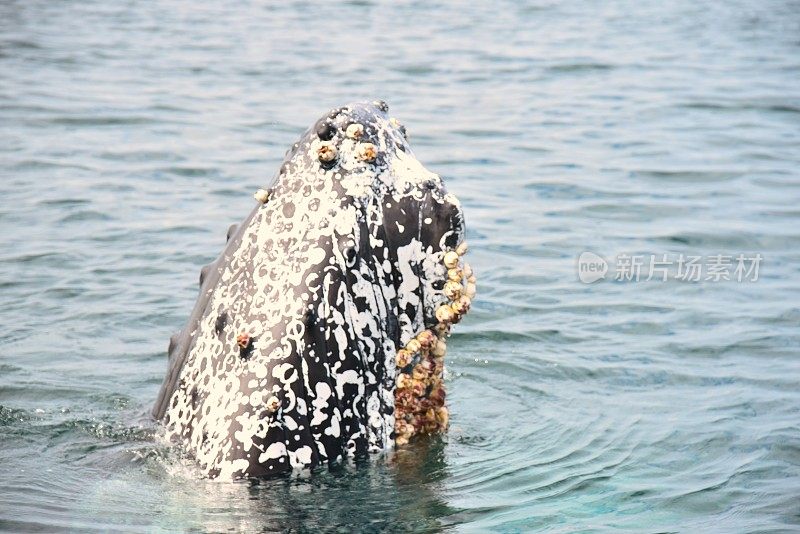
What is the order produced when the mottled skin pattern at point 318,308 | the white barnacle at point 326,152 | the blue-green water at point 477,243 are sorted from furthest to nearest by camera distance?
the blue-green water at point 477,243
the white barnacle at point 326,152
the mottled skin pattern at point 318,308

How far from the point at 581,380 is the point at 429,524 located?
9.89 feet

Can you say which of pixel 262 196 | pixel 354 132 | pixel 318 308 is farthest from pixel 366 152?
pixel 318 308

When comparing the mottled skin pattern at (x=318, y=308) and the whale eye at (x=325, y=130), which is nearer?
the mottled skin pattern at (x=318, y=308)

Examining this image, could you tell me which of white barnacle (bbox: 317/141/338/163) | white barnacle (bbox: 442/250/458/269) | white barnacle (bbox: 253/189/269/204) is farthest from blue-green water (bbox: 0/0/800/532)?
white barnacle (bbox: 317/141/338/163)

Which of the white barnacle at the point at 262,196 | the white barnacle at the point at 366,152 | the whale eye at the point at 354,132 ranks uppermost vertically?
the whale eye at the point at 354,132

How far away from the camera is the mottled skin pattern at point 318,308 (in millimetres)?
5676

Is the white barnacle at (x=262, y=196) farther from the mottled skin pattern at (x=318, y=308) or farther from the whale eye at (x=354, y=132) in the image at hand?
the whale eye at (x=354, y=132)

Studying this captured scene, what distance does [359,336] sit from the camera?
228 inches

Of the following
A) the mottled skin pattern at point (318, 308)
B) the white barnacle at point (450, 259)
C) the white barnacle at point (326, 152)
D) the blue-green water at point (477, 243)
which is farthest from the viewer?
the blue-green water at point (477, 243)

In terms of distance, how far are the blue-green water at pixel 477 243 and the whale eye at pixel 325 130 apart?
1.47 meters

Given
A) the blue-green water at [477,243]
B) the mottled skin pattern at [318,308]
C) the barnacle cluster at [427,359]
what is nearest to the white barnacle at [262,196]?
the mottled skin pattern at [318,308]

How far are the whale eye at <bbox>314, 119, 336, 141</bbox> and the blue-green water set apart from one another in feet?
4.84

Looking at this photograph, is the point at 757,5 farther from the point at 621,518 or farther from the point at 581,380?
the point at 621,518

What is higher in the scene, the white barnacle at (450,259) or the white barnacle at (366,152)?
the white barnacle at (366,152)
